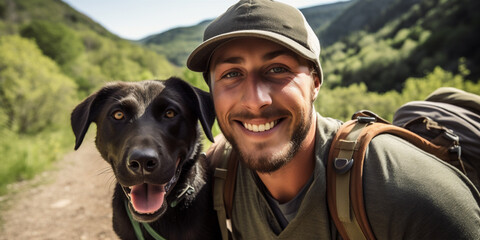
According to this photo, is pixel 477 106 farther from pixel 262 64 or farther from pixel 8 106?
pixel 8 106

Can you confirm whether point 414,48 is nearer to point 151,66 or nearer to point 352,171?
point 151,66

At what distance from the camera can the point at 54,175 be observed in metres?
8.52

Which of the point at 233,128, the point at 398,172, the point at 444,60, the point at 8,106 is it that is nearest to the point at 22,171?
the point at 233,128

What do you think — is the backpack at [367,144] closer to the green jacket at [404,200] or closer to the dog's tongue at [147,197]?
the green jacket at [404,200]

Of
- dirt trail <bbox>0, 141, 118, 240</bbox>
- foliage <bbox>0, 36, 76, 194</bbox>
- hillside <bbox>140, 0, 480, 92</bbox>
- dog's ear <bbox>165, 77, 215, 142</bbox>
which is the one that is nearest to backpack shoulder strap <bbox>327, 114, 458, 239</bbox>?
dog's ear <bbox>165, 77, 215, 142</bbox>

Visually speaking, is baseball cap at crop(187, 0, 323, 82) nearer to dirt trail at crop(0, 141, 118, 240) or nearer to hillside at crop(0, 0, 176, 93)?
dirt trail at crop(0, 141, 118, 240)

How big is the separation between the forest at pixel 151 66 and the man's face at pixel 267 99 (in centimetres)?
95

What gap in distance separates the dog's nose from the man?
0.61 m

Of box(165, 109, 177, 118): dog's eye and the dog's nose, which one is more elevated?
box(165, 109, 177, 118): dog's eye

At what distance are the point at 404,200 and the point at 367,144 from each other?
0.39 meters

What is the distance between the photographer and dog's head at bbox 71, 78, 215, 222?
2.12m

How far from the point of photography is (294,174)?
227 cm

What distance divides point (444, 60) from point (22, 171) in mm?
68326

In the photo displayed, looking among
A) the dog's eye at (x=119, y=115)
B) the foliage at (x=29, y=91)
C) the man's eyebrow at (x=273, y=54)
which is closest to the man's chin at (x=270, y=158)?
the man's eyebrow at (x=273, y=54)
